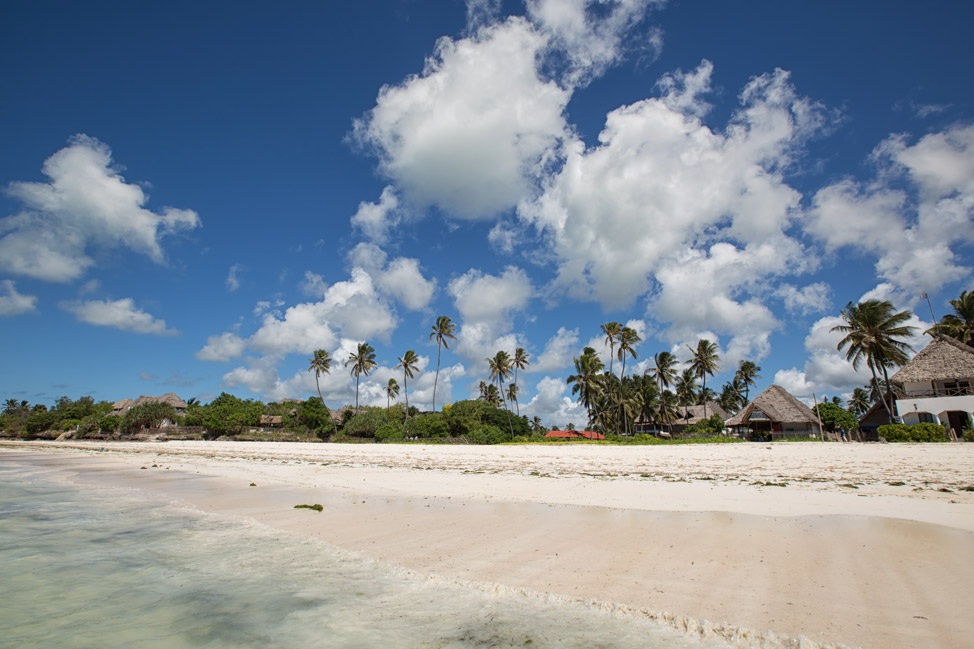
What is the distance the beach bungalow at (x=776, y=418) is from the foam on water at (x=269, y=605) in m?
48.0

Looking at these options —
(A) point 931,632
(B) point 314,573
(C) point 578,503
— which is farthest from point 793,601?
(C) point 578,503

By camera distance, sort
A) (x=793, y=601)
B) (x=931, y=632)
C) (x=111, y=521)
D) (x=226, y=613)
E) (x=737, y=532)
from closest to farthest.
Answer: (x=931, y=632), (x=793, y=601), (x=226, y=613), (x=737, y=532), (x=111, y=521)

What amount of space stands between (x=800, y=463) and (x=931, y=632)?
16304 millimetres

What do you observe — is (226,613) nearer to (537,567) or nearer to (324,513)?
(537,567)

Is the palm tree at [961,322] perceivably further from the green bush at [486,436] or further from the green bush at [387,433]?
the green bush at [387,433]

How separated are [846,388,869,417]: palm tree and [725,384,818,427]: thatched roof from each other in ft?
205

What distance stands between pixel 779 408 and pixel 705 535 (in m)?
48.3

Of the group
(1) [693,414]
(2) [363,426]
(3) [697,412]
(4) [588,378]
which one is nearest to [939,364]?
(4) [588,378]

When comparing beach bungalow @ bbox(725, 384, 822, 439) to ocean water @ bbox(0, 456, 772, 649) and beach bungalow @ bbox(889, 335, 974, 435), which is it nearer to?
beach bungalow @ bbox(889, 335, 974, 435)

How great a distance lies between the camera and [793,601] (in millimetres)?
4258

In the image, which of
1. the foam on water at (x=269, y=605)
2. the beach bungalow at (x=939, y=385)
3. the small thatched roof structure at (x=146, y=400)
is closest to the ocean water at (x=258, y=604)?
the foam on water at (x=269, y=605)

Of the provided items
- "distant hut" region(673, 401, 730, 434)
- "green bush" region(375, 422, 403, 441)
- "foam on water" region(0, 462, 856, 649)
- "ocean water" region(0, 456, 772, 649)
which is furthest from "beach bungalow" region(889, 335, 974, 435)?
"green bush" region(375, 422, 403, 441)

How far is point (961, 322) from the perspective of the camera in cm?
4072

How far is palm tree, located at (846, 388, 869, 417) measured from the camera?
94000 mm
